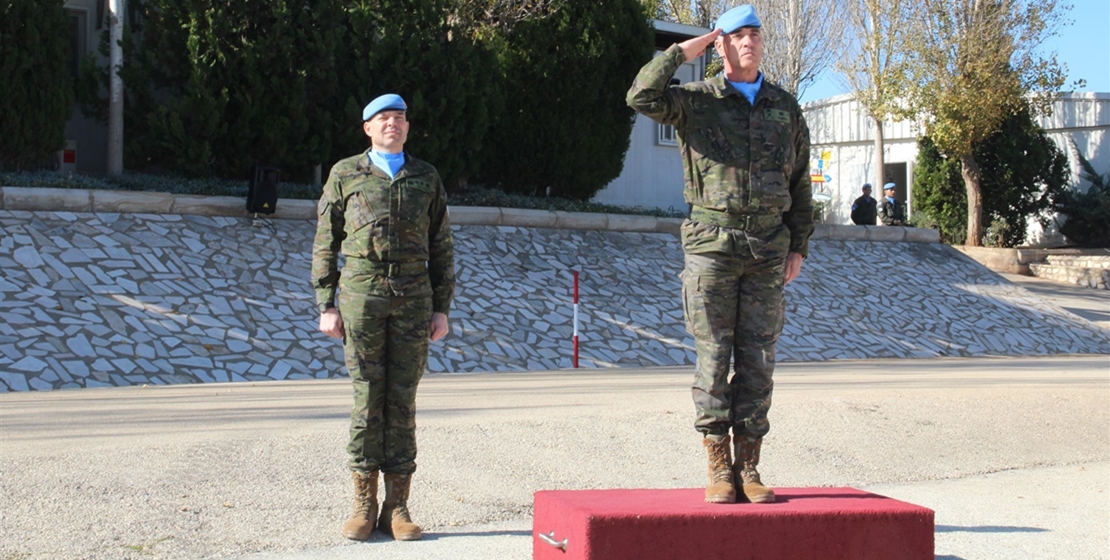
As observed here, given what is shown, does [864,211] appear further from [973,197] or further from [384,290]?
[384,290]

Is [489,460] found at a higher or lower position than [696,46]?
lower

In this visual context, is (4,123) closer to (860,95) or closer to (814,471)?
(814,471)

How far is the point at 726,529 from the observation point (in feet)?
14.7

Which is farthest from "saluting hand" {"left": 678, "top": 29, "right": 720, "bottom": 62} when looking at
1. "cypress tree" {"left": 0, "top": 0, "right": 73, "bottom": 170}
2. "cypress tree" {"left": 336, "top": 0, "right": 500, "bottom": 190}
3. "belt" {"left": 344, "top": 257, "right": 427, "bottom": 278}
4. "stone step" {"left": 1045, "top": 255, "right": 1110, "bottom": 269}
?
"stone step" {"left": 1045, "top": 255, "right": 1110, "bottom": 269}

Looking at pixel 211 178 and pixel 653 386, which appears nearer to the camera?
pixel 653 386

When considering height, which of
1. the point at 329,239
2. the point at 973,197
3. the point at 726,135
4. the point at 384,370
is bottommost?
the point at 384,370

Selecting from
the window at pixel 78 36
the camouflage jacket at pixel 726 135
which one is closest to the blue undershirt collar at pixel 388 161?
the camouflage jacket at pixel 726 135

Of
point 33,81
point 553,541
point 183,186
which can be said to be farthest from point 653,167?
point 553,541

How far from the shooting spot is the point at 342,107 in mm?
17469

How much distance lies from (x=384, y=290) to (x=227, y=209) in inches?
425

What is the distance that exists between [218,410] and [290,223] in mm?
7120

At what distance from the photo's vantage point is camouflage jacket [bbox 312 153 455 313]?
17.0ft

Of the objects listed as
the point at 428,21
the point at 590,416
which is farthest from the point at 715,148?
the point at 428,21

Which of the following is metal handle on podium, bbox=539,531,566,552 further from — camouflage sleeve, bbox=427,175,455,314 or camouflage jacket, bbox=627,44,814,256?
camouflage jacket, bbox=627,44,814,256
